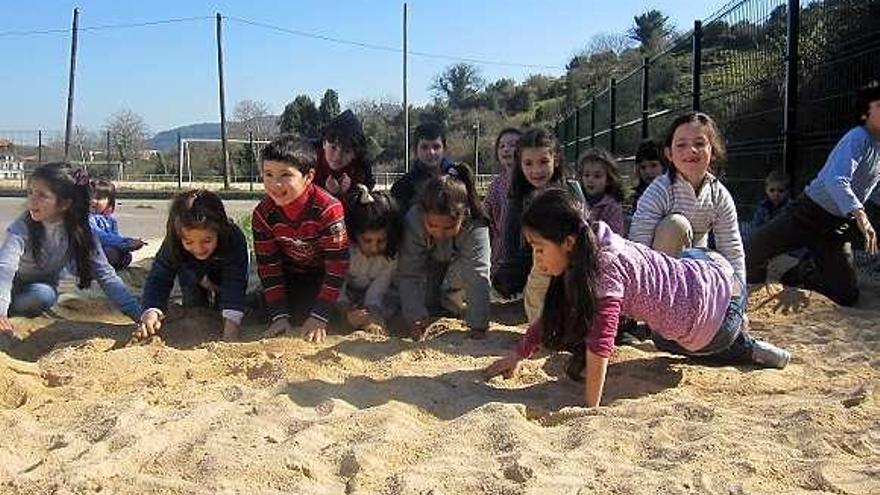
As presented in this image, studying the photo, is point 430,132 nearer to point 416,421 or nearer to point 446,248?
point 446,248

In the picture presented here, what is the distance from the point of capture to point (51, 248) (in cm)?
492

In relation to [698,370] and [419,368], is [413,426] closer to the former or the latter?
[419,368]

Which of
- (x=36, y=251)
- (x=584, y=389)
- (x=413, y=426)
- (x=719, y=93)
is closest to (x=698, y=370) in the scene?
(x=584, y=389)

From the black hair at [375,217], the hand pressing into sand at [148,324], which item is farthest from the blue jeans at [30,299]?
the black hair at [375,217]

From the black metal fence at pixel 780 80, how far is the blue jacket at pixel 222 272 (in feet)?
14.7

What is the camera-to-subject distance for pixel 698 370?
3736 mm

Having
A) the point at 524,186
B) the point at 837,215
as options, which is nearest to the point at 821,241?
the point at 837,215

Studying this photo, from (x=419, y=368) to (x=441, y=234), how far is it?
1.04 m

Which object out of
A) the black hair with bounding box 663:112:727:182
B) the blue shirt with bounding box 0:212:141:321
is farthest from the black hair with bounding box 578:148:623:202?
the blue shirt with bounding box 0:212:141:321

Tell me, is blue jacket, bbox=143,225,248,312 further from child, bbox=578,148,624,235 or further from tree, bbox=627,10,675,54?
tree, bbox=627,10,675,54

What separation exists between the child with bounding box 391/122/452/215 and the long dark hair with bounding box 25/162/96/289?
1.84 m

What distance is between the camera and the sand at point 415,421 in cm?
244

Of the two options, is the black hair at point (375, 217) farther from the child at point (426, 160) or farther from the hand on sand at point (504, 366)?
the hand on sand at point (504, 366)

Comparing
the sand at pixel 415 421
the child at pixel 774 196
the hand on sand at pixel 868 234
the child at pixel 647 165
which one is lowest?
the sand at pixel 415 421
